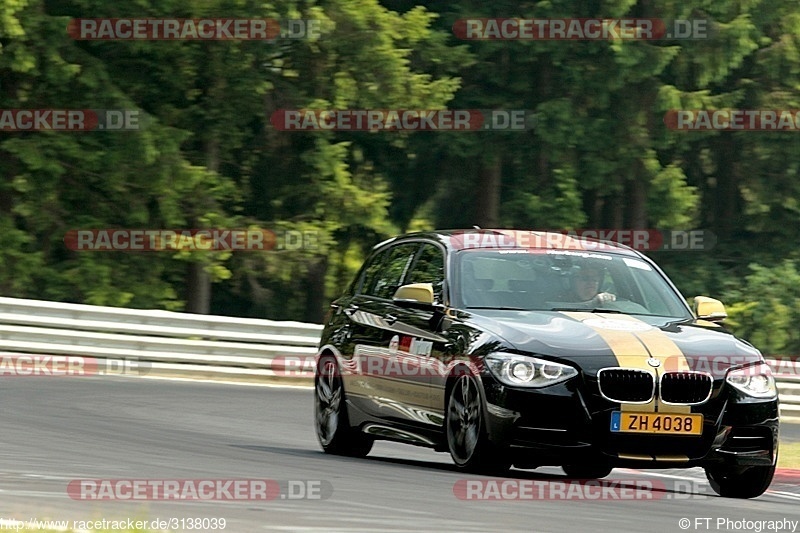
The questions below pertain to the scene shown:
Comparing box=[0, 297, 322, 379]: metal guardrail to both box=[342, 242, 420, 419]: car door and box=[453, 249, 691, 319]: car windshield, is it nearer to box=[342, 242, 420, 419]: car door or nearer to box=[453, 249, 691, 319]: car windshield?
box=[342, 242, 420, 419]: car door

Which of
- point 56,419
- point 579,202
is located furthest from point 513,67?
point 56,419

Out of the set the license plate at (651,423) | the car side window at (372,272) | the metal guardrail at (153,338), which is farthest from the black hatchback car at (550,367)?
the metal guardrail at (153,338)

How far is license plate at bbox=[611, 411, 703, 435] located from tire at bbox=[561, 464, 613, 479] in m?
0.27

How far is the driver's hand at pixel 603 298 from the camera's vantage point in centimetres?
1148

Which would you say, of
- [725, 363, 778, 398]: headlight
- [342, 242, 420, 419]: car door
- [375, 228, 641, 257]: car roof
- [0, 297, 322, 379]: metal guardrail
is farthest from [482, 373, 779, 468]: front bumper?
[0, 297, 322, 379]: metal guardrail

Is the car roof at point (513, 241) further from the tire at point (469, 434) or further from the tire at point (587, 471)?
the tire at point (587, 471)

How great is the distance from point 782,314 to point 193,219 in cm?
1241

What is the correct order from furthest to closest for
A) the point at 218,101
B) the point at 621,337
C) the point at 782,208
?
1. the point at 782,208
2. the point at 218,101
3. the point at 621,337

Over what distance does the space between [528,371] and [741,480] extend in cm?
163

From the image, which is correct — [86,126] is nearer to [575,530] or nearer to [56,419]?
[56,419]

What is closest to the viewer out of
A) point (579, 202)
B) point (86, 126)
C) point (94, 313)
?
point (94, 313)

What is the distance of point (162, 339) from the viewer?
66.9 ft

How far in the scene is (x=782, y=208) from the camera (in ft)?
131

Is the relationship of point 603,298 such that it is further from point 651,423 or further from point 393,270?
point 393,270
